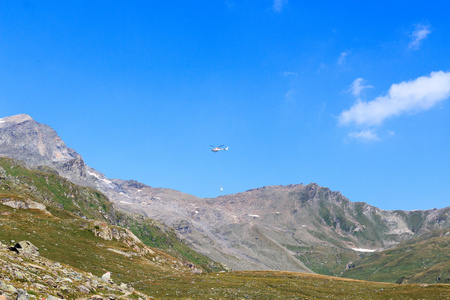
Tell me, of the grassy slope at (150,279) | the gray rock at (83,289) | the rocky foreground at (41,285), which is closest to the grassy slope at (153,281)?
the grassy slope at (150,279)

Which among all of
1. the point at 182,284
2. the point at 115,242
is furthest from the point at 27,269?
the point at 115,242

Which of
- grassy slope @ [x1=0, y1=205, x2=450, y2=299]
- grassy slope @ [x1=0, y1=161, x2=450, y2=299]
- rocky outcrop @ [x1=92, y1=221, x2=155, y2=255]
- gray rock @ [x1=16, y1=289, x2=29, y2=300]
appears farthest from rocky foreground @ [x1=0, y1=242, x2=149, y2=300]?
rocky outcrop @ [x1=92, y1=221, x2=155, y2=255]

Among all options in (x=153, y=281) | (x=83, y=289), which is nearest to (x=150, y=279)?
(x=153, y=281)

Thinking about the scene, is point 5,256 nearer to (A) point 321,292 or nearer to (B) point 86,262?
(B) point 86,262

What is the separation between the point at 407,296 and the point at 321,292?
A: 22.5 meters

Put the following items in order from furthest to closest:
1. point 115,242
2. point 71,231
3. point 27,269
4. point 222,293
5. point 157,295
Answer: point 115,242, point 71,231, point 222,293, point 157,295, point 27,269

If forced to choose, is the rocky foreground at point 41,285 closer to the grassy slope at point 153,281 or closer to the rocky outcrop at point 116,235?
the grassy slope at point 153,281

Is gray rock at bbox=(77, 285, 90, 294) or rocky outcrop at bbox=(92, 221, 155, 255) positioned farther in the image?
rocky outcrop at bbox=(92, 221, 155, 255)

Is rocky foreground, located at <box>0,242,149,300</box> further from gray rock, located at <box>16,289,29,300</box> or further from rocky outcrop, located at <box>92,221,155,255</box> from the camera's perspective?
rocky outcrop, located at <box>92,221,155,255</box>

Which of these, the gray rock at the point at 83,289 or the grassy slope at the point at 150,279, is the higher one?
the gray rock at the point at 83,289

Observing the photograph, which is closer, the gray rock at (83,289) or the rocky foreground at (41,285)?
the rocky foreground at (41,285)

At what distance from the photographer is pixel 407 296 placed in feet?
301

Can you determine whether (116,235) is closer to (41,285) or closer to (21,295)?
(41,285)

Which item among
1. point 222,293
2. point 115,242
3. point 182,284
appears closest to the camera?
point 222,293
